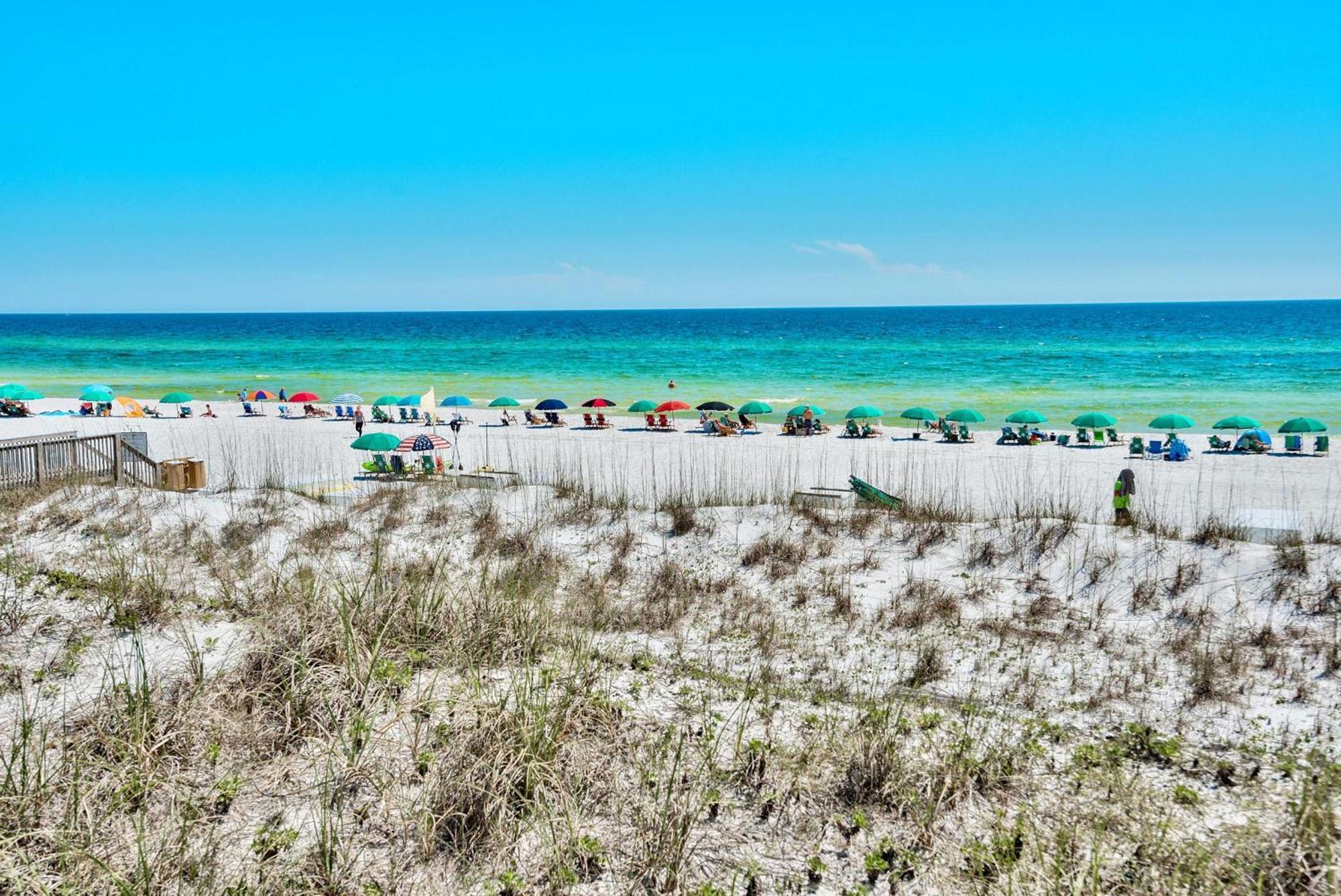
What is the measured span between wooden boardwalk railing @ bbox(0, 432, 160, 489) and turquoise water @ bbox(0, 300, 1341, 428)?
95.8ft

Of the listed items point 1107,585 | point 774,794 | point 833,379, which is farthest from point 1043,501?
point 833,379

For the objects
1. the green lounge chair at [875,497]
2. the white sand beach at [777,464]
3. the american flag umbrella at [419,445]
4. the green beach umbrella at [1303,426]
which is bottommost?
the white sand beach at [777,464]

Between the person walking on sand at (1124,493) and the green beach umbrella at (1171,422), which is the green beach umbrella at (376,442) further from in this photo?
the green beach umbrella at (1171,422)

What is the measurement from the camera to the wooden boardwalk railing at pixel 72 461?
1195 centimetres

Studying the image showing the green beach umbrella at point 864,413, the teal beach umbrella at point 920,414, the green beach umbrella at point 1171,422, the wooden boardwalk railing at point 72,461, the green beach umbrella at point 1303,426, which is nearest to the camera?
the wooden boardwalk railing at point 72,461

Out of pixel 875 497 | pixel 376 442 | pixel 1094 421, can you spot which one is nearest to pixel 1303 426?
pixel 1094 421

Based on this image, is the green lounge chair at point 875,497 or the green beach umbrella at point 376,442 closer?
the green lounge chair at point 875,497

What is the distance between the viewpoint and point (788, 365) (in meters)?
63.4

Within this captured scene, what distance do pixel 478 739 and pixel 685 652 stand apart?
225cm

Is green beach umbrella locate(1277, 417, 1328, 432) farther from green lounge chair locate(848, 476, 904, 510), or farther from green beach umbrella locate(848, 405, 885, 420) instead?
green lounge chair locate(848, 476, 904, 510)

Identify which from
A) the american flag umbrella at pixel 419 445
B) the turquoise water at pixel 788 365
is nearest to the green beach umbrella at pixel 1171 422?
the turquoise water at pixel 788 365

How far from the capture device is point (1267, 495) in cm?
1778

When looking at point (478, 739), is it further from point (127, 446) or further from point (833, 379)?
point (833, 379)

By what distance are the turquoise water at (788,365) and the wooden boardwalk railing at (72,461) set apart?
29203 mm
